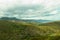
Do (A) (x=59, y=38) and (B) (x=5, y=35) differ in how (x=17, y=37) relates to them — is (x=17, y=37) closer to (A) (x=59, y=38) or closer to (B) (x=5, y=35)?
(B) (x=5, y=35)

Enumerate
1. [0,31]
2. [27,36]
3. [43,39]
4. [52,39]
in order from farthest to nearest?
[0,31]
[27,36]
[43,39]
[52,39]

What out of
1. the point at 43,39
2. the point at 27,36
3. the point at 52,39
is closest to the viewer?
the point at 52,39

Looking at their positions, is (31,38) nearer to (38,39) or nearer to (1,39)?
(38,39)

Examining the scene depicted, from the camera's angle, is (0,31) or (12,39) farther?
(0,31)

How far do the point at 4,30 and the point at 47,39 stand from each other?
33.7 meters

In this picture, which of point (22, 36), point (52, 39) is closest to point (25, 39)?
point (22, 36)

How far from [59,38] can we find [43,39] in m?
9.98

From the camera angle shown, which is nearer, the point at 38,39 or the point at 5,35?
the point at 38,39

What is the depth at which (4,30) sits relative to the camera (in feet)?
365

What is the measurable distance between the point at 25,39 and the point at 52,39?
16.3m

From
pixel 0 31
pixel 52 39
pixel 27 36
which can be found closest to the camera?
pixel 52 39

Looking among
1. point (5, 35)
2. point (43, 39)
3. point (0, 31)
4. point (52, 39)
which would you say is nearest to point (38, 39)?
point (43, 39)

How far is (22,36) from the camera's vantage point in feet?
322

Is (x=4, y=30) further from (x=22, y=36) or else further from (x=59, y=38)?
(x=59, y=38)
